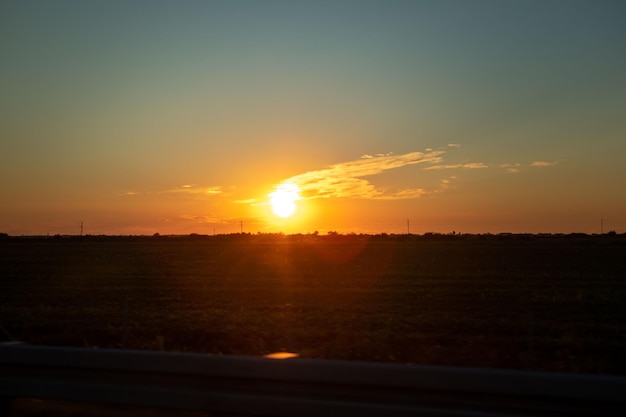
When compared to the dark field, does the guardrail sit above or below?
above

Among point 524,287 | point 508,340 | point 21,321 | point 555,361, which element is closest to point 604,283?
point 524,287

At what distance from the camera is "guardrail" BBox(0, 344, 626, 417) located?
401 cm

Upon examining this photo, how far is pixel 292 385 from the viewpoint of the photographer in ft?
14.8

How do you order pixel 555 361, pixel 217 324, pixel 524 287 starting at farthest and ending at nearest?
pixel 524 287 < pixel 217 324 < pixel 555 361

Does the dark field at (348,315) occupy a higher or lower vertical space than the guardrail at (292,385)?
lower

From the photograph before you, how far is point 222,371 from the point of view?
4.61 m

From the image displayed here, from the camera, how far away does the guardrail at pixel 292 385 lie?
4.01m

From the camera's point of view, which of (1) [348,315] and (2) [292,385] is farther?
(1) [348,315]

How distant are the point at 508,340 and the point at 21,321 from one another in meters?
13.1

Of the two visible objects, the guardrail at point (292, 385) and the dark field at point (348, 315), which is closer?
the guardrail at point (292, 385)

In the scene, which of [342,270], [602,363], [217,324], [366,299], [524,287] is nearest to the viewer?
[602,363]

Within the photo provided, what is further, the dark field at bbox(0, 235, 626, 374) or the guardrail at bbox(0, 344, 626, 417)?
the dark field at bbox(0, 235, 626, 374)

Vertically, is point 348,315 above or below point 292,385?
below

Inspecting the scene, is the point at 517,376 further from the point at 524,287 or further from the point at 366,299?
the point at 524,287
